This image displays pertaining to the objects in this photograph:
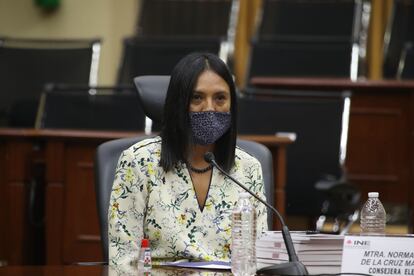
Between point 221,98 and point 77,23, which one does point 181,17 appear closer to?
point 77,23

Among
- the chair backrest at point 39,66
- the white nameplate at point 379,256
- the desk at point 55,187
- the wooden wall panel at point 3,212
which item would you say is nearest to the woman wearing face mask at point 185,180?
the white nameplate at point 379,256

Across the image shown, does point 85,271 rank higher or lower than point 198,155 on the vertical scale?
lower

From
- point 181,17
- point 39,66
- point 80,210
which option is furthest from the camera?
point 181,17

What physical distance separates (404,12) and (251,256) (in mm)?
5902

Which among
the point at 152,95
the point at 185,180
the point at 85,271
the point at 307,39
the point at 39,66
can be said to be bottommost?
the point at 85,271

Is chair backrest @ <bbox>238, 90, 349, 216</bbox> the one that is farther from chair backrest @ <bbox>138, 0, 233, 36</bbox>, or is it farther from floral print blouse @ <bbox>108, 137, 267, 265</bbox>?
floral print blouse @ <bbox>108, 137, 267, 265</bbox>

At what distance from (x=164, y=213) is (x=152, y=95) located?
452 millimetres

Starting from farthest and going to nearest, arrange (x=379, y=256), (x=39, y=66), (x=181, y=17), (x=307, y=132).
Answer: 1. (x=181, y=17)
2. (x=39, y=66)
3. (x=307, y=132)
4. (x=379, y=256)

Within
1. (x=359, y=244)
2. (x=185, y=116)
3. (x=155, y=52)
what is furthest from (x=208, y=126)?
(x=155, y=52)

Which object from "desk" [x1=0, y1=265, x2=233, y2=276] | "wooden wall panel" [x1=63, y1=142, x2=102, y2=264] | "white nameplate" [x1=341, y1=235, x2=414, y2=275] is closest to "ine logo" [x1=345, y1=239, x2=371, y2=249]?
"white nameplate" [x1=341, y1=235, x2=414, y2=275]

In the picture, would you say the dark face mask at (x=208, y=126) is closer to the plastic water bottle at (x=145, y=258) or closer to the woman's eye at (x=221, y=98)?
→ the woman's eye at (x=221, y=98)

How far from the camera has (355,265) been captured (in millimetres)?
2707

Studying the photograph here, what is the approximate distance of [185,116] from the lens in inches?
131

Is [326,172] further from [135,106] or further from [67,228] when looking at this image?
[67,228]
